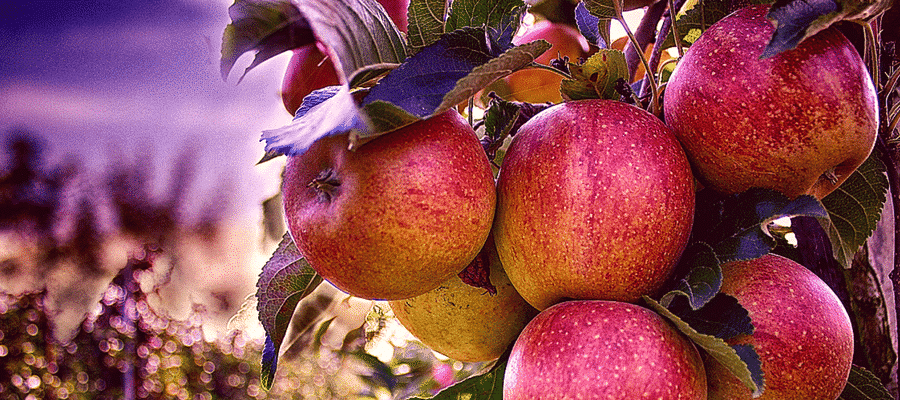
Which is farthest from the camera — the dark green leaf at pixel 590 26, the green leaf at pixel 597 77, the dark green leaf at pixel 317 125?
the dark green leaf at pixel 590 26

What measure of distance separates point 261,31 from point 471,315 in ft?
1.14

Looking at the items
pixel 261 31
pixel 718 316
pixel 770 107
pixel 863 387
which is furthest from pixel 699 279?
pixel 261 31

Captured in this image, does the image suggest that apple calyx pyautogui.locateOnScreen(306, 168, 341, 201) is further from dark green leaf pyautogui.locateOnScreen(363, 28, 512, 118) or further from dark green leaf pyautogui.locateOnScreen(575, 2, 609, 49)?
Result: dark green leaf pyautogui.locateOnScreen(575, 2, 609, 49)

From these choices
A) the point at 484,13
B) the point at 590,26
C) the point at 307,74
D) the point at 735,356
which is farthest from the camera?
the point at 307,74

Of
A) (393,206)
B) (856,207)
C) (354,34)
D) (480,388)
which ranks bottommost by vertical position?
(480,388)

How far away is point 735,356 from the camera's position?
0.46 metres

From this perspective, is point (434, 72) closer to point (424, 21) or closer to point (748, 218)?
point (424, 21)

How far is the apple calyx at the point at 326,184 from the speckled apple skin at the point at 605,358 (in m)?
0.19

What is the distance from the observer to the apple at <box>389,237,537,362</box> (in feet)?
2.22

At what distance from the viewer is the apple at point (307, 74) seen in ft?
2.71

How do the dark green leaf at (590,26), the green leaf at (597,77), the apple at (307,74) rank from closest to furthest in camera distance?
the green leaf at (597,77), the dark green leaf at (590,26), the apple at (307,74)

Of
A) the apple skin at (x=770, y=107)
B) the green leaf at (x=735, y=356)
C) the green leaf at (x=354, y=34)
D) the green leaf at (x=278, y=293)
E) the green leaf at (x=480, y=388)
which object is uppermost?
the green leaf at (x=354, y=34)

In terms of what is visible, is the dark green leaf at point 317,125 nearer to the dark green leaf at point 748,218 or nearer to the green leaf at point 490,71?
the green leaf at point 490,71

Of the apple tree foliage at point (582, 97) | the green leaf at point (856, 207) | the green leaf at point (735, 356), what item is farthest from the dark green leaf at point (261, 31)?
the green leaf at point (856, 207)
